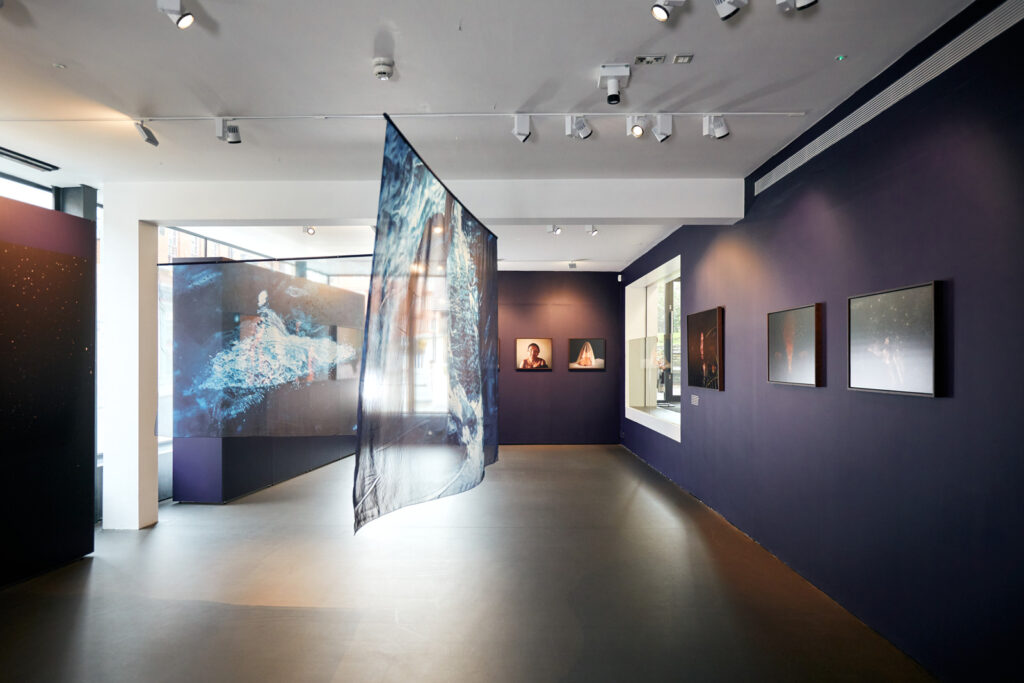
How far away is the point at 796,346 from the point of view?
4.33 metres

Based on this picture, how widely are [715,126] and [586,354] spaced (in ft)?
24.5

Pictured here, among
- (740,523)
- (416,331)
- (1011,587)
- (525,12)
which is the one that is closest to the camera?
(1011,587)

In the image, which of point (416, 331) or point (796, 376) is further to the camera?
point (796, 376)

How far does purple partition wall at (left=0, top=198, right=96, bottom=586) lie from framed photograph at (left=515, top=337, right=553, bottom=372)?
7.44 meters

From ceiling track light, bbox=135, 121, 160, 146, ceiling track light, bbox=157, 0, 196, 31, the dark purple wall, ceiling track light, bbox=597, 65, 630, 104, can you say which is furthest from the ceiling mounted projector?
the dark purple wall

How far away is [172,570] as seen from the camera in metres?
4.38

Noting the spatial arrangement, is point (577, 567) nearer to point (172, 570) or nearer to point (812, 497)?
point (812, 497)

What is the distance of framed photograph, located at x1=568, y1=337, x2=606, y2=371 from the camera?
37.0 feet

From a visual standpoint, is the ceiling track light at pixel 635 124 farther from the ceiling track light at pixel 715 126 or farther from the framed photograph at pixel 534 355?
the framed photograph at pixel 534 355

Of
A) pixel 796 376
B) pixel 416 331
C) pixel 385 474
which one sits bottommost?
pixel 385 474

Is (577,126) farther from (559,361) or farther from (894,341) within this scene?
(559,361)

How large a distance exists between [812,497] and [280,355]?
4912mm

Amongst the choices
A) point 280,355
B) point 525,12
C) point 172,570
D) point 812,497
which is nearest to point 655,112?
point 525,12

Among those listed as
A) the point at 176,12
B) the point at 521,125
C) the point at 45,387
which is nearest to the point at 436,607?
the point at 521,125
